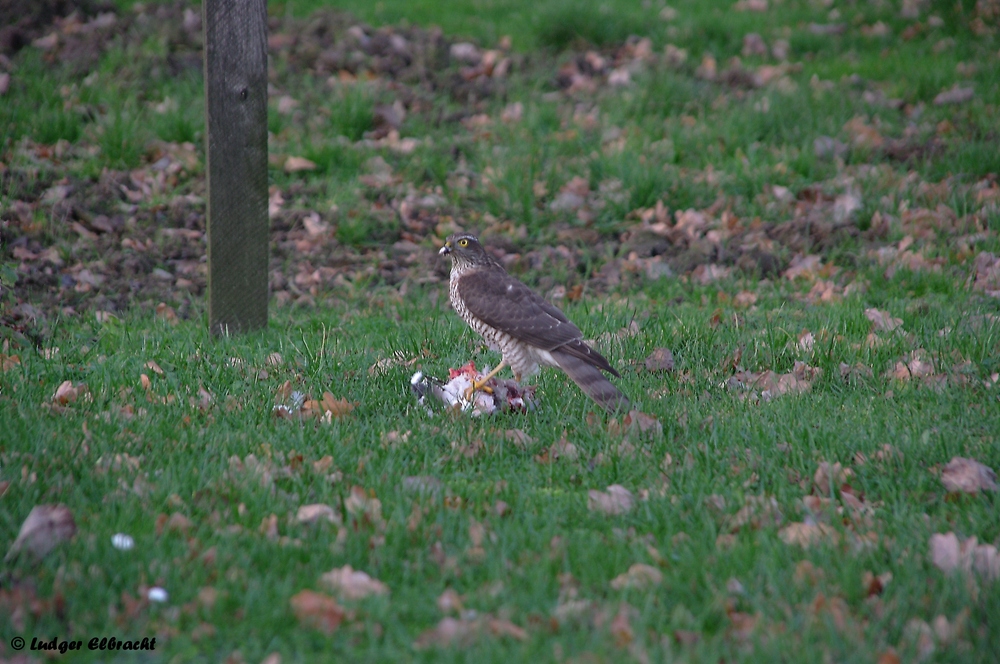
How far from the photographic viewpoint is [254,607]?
10.3 feet

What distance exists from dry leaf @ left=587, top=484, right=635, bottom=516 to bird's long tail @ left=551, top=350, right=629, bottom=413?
2.83 feet

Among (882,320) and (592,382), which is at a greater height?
(592,382)

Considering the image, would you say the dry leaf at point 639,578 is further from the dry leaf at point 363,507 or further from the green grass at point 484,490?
the dry leaf at point 363,507

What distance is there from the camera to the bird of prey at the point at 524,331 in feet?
16.4

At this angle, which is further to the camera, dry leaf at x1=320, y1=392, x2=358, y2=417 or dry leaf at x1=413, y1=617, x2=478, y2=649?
dry leaf at x1=320, y1=392, x2=358, y2=417

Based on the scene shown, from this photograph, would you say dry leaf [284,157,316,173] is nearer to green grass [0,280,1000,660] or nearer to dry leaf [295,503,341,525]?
green grass [0,280,1000,660]

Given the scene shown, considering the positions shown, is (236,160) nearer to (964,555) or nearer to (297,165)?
(297,165)

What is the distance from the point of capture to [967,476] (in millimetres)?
3969

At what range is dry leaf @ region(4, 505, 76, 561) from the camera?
332cm

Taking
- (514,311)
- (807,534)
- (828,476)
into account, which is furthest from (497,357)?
(807,534)

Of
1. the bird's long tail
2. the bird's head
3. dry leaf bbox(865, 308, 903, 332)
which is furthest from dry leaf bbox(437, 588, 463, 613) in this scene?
dry leaf bbox(865, 308, 903, 332)

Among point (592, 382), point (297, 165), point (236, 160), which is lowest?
point (297, 165)

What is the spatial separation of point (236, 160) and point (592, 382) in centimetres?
263

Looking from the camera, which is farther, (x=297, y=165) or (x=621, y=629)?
(x=297, y=165)
